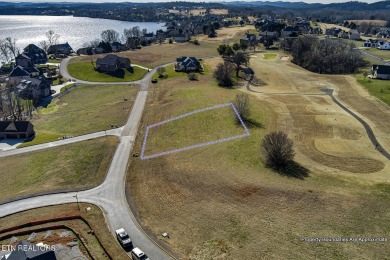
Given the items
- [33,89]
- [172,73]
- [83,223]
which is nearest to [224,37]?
[172,73]

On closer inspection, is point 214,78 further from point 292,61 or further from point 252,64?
point 292,61

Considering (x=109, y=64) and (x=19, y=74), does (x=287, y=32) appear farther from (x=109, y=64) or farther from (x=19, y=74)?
(x=19, y=74)

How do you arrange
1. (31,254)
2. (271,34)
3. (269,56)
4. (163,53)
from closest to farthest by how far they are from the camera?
(31,254), (269,56), (163,53), (271,34)

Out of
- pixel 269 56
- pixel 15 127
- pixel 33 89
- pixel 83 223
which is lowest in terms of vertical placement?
pixel 83 223

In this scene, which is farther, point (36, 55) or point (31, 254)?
point (36, 55)

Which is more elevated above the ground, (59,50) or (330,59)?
(330,59)

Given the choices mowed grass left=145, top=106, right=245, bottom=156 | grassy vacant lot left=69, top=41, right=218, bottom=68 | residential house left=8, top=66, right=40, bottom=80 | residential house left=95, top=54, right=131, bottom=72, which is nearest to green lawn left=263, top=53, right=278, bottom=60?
grassy vacant lot left=69, top=41, right=218, bottom=68

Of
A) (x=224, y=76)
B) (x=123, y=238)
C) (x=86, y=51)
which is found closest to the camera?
(x=123, y=238)
